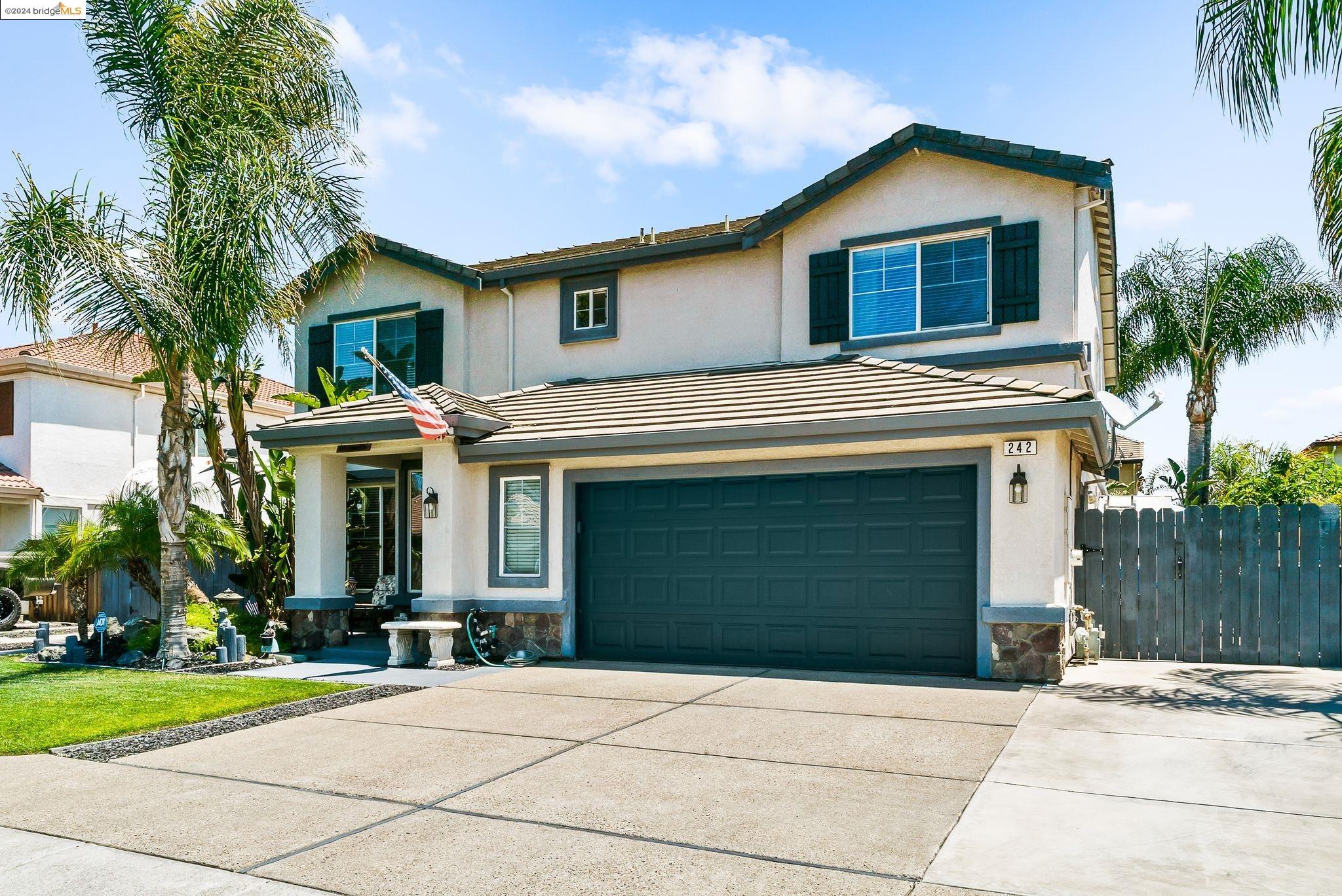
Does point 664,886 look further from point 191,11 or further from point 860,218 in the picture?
point 191,11

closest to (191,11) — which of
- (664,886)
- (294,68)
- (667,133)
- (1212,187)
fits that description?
(294,68)

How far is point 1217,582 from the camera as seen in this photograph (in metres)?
12.1

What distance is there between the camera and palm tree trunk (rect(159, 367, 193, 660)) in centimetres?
1262

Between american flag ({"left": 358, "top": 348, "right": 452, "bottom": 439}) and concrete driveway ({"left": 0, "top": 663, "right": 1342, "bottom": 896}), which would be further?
american flag ({"left": 358, "top": 348, "right": 452, "bottom": 439})

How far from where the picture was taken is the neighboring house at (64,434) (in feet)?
80.4

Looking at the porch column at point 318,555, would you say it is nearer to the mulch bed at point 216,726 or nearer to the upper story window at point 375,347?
the upper story window at point 375,347

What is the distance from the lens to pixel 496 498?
43.1 feet

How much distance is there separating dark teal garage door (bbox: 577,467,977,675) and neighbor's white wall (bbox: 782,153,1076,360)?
2.74 meters

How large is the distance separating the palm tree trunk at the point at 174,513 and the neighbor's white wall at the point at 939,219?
8261mm

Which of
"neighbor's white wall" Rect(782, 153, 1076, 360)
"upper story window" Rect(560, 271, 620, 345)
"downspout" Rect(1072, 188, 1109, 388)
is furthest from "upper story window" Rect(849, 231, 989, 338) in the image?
"upper story window" Rect(560, 271, 620, 345)

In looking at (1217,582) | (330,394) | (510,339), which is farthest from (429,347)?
(1217,582)

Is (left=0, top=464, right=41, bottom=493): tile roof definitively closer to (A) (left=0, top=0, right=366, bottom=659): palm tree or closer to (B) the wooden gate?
(A) (left=0, top=0, right=366, bottom=659): palm tree

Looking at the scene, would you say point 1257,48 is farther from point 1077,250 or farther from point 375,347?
point 375,347

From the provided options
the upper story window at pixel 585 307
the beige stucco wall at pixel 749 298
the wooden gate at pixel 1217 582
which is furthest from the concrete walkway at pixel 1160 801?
the upper story window at pixel 585 307
